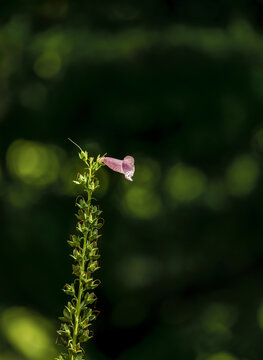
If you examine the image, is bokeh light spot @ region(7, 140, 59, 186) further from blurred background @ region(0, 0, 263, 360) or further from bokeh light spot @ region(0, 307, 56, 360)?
bokeh light spot @ region(0, 307, 56, 360)

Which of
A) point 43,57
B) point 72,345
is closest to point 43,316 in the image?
point 43,57

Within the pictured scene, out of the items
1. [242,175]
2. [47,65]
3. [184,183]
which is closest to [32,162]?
[47,65]

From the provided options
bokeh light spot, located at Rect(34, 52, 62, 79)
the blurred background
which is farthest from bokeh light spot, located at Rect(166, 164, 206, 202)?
bokeh light spot, located at Rect(34, 52, 62, 79)

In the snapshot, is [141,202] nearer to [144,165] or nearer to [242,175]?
[144,165]

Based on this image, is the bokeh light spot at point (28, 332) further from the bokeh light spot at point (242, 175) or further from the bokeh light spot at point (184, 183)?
the bokeh light spot at point (242, 175)

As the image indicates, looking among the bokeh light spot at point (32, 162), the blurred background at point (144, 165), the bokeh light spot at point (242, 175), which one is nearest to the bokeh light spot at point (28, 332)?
the blurred background at point (144, 165)

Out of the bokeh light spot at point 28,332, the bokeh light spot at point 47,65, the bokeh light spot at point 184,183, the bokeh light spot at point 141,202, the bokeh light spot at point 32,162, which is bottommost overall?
the bokeh light spot at point 28,332

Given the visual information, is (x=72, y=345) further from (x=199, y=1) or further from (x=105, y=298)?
(x=199, y=1)

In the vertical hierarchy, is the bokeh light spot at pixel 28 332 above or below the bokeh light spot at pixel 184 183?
below
